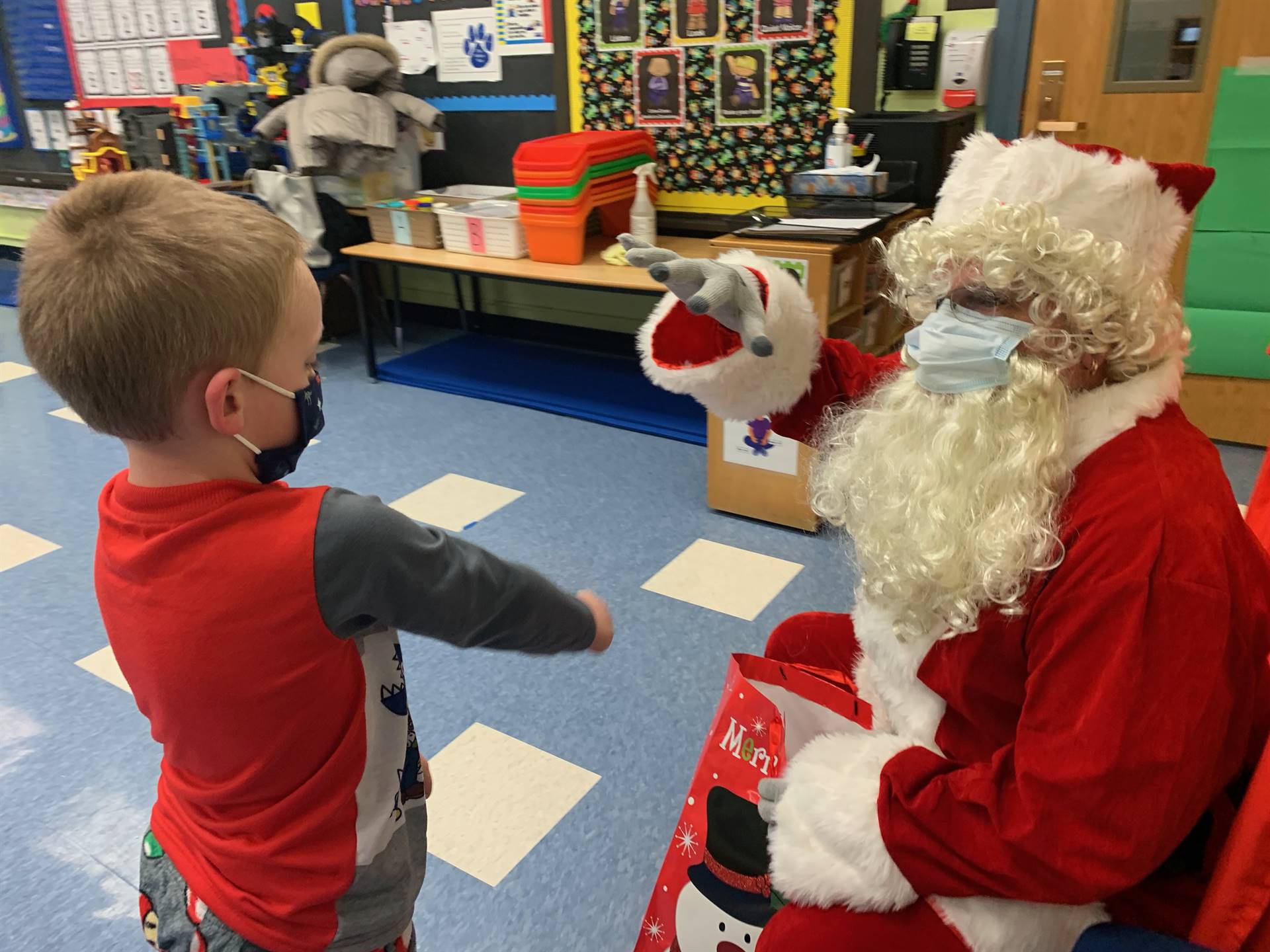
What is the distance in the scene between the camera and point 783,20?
291 centimetres

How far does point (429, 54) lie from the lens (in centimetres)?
391

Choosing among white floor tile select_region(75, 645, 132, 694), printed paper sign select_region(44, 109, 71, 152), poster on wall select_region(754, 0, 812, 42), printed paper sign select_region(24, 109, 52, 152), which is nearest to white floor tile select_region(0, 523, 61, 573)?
white floor tile select_region(75, 645, 132, 694)

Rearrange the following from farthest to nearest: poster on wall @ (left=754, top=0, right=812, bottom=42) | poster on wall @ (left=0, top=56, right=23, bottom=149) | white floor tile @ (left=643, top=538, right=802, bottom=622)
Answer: poster on wall @ (left=0, top=56, right=23, bottom=149) → poster on wall @ (left=754, top=0, right=812, bottom=42) → white floor tile @ (left=643, top=538, right=802, bottom=622)

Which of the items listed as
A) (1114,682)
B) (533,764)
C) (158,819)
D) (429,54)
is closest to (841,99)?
(429,54)

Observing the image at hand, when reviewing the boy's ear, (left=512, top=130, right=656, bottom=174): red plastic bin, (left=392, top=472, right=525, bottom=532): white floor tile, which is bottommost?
(left=392, top=472, right=525, bottom=532): white floor tile

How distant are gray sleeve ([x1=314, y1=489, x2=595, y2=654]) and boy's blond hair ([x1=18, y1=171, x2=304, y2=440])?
16 cm

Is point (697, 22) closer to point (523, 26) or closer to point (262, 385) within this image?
point (523, 26)

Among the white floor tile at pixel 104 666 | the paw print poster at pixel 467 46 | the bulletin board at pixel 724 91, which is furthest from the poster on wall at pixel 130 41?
the white floor tile at pixel 104 666

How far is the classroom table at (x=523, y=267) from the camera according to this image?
9.49ft

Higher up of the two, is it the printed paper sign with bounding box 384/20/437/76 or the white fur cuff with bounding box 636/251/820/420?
the printed paper sign with bounding box 384/20/437/76

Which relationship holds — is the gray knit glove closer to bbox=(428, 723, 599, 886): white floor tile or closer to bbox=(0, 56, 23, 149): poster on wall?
bbox=(428, 723, 599, 886): white floor tile

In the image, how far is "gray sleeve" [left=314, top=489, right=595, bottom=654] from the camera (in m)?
0.75

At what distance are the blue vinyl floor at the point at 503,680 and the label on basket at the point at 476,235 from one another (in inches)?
26.3

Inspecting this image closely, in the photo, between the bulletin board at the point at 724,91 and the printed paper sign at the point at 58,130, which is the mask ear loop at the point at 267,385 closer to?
the bulletin board at the point at 724,91
